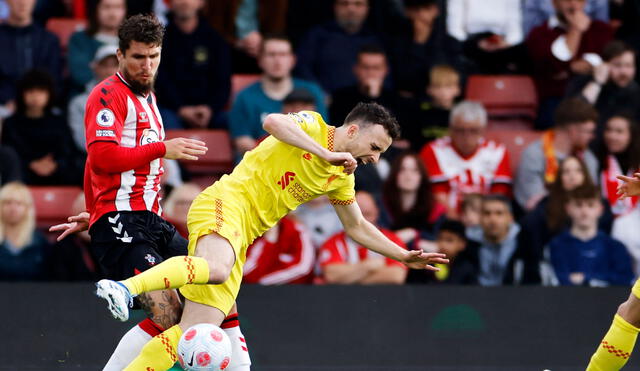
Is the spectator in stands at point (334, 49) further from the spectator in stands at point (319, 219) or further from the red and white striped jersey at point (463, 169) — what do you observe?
the spectator in stands at point (319, 219)

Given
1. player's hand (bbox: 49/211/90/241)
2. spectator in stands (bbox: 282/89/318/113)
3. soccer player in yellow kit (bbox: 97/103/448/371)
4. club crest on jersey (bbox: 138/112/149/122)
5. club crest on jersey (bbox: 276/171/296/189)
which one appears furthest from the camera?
spectator in stands (bbox: 282/89/318/113)

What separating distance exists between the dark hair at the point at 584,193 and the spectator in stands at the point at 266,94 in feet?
6.88

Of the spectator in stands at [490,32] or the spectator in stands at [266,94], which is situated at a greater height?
the spectator in stands at [490,32]

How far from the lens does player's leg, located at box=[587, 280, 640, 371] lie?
7.06 meters

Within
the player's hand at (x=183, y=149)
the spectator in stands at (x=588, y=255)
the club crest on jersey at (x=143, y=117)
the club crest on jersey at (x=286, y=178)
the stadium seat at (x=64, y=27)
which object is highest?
the stadium seat at (x=64, y=27)

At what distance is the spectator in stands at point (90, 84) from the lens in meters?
10.1

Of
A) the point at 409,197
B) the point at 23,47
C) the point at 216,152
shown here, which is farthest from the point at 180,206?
the point at 23,47

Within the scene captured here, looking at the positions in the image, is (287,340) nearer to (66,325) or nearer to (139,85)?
(66,325)

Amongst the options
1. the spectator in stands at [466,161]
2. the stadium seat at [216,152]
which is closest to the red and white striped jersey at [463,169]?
the spectator in stands at [466,161]

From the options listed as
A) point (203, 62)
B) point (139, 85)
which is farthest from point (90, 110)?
point (203, 62)

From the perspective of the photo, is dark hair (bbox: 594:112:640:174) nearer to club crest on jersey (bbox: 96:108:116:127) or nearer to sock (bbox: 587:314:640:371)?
sock (bbox: 587:314:640:371)

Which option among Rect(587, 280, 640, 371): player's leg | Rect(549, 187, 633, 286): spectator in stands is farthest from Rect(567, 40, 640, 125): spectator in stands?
Rect(587, 280, 640, 371): player's leg

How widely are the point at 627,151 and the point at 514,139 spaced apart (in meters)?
0.97

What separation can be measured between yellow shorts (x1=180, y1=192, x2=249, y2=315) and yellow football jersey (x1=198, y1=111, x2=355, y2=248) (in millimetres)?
32
